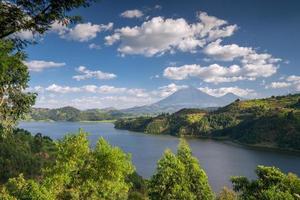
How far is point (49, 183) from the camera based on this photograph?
31.2m

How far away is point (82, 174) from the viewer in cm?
3344

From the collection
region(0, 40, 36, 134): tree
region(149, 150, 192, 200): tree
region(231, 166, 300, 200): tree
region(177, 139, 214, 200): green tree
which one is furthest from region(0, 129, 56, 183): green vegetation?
region(0, 40, 36, 134): tree

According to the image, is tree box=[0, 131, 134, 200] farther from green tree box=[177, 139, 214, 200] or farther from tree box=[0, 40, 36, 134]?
tree box=[0, 40, 36, 134]

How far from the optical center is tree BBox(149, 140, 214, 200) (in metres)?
33.0

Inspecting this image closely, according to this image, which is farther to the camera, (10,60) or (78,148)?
(78,148)

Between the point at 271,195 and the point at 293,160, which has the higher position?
the point at 271,195

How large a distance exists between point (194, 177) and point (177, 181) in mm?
1744

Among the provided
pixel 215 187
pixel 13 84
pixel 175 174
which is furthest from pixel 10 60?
pixel 215 187

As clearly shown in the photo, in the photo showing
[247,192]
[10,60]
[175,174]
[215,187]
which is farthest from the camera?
[215,187]

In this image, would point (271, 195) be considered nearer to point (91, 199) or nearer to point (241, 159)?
point (91, 199)

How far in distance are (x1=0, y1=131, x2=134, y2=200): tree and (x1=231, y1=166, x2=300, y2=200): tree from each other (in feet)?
39.8

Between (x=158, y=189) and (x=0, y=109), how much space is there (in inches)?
752

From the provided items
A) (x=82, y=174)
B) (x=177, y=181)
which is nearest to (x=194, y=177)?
(x=177, y=181)

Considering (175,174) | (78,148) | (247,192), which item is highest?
(78,148)
